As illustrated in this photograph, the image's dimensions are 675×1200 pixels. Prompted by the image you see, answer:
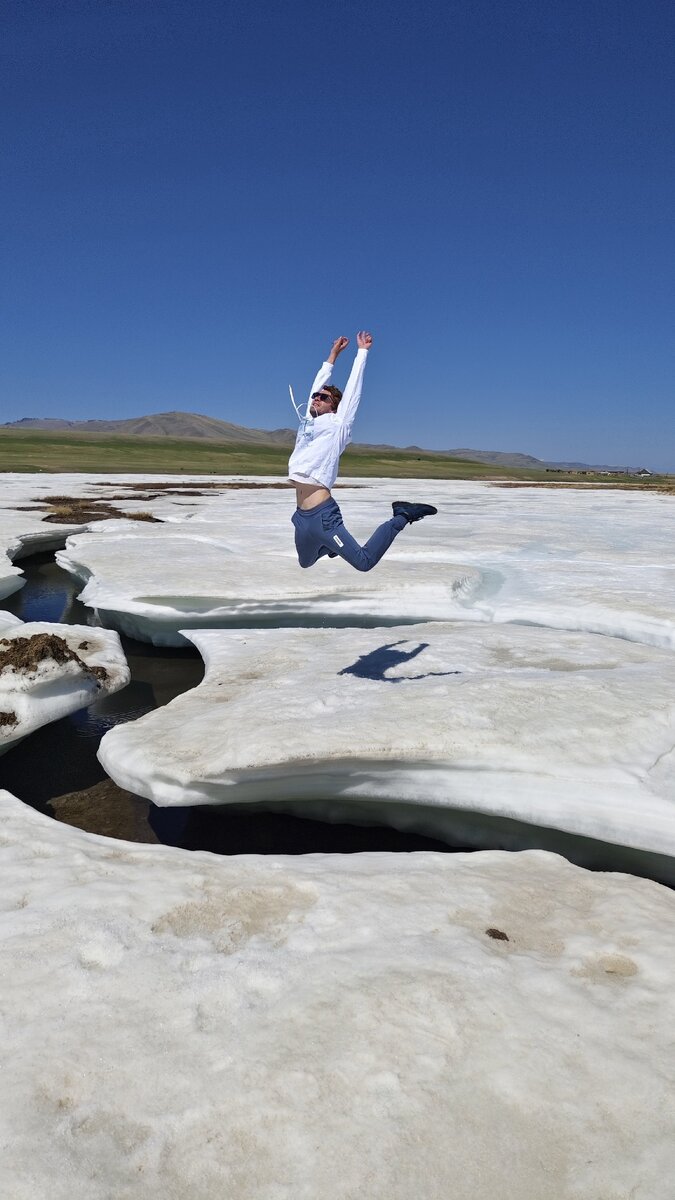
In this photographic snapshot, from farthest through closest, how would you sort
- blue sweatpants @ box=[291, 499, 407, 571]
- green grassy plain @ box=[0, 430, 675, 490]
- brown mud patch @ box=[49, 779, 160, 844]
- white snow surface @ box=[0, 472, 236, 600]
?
green grassy plain @ box=[0, 430, 675, 490] < white snow surface @ box=[0, 472, 236, 600] < blue sweatpants @ box=[291, 499, 407, 571] < brown mud patch @ box=[49, 779, 160, 844]

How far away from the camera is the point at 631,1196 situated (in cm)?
222

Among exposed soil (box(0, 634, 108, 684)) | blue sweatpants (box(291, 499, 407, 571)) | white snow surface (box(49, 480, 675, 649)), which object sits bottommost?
exposed soil (box(0, 634, 108, 684))

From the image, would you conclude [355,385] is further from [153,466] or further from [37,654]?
[153,466]

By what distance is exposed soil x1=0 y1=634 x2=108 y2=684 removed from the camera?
24.7 feet

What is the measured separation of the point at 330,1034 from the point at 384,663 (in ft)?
16.5

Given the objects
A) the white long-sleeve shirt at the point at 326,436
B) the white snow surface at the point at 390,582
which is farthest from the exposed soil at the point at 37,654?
the white long-sleeve shirt at the point at 326,436

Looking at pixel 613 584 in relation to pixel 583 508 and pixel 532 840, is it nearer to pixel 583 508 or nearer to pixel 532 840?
pixel 532 840

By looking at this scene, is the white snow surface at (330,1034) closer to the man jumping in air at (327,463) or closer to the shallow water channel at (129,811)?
the shallow water channel at (129,811)

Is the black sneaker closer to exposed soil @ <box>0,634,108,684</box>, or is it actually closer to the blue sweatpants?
the blue sweatpants

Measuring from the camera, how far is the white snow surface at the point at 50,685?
23.2 feet

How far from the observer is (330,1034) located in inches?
110

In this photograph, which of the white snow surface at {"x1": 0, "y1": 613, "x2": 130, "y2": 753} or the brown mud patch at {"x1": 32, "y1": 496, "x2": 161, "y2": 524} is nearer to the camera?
the white snow surface at {"x1": 0, "y1": 613, "x2": 130, "y2": 753}

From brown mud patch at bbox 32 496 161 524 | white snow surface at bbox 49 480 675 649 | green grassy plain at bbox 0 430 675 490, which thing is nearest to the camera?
white snow surface at bbox 49 480 675 649

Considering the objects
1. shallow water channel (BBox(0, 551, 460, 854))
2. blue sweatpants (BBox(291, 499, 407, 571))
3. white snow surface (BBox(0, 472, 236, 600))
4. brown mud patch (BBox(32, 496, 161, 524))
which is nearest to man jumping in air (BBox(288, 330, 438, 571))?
blue sweatpants (BBox(291, 499, 407, 571))
